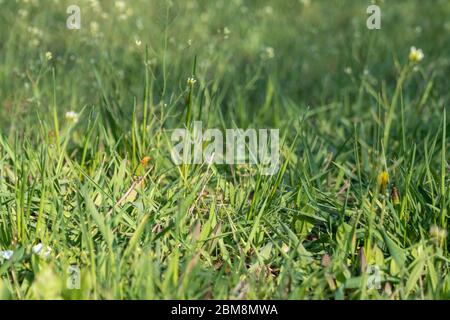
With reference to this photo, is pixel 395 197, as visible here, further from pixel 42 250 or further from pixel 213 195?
pixel 42 250

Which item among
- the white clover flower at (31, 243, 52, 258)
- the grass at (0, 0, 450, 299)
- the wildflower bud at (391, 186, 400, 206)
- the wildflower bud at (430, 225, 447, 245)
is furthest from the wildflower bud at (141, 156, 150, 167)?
the wildflower bud at (430, 225, 447, 245)

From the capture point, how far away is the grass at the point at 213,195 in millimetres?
1918

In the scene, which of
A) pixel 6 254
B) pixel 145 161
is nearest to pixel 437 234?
pixel 145 161

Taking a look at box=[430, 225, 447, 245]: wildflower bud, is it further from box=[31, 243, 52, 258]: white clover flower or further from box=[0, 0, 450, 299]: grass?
box=[31, 243, 52, 258]: white clover flower

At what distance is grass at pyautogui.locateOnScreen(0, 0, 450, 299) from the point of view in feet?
6.29

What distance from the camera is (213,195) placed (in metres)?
2.41

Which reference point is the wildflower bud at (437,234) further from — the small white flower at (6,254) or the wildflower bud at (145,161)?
the small white flower at (6,254)

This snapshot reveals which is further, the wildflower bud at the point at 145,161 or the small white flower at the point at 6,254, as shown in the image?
the wildflower bud at the point at 145,161

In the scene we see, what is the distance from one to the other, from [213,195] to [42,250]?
635 millimetres

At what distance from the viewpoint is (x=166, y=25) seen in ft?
8.44

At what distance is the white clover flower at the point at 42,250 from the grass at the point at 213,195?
1cm

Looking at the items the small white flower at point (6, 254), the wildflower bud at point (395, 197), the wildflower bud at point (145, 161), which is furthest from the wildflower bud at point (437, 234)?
the small white flower at point (6, 254)
